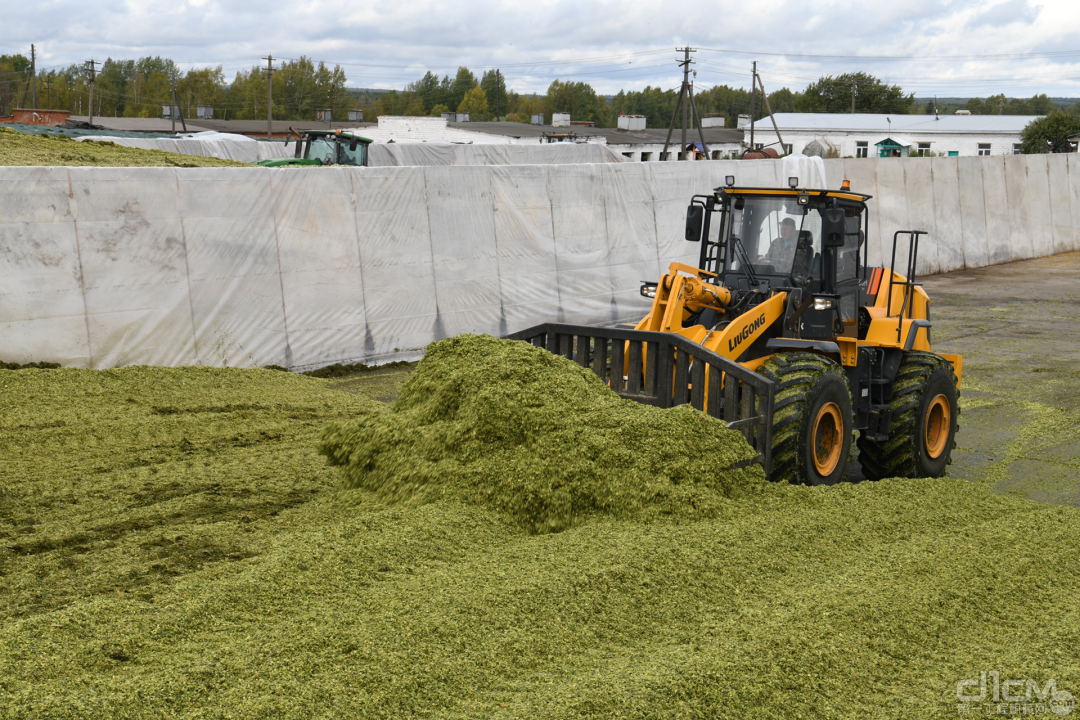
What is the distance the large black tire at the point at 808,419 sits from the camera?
263 inches

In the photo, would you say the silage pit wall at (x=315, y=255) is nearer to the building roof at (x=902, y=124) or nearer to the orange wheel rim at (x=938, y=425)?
the orange wheel rim at (x=938, y=425)

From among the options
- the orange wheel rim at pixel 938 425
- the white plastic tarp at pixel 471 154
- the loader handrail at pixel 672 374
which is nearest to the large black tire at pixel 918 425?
the orange wheel rim at pixel 938 425

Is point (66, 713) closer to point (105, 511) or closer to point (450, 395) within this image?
point (105, 511)

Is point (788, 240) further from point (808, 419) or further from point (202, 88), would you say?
point (202, 88)

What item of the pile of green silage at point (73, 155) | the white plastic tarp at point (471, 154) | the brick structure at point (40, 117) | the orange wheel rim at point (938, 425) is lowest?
the orange wheel rim at point (938, 425)

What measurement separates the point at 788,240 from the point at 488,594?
4564 mm

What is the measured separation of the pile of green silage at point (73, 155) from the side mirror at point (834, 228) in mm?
10158

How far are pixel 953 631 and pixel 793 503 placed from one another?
1.64 metres

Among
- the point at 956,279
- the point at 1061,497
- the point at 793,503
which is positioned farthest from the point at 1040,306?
the point at 793,503

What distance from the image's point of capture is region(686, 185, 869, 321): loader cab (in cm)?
792

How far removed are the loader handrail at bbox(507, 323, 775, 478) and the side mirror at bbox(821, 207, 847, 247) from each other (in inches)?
62.6

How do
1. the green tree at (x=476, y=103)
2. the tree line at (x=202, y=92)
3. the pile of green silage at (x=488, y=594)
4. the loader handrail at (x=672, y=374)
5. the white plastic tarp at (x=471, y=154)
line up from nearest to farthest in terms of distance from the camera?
the pile of green silage at (x=488, y=594) < the loader handrail at (x=672, y=374) < the white plastic tarp at (x=471, y=154) < the tree line at (x=202, y=92) < the green tree at (x=476, y=103)

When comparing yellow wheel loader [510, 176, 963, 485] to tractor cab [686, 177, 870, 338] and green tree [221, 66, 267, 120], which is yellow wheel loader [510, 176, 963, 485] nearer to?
tractor cab [686, 177, 870, 338]

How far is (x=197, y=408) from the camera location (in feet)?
30.5
